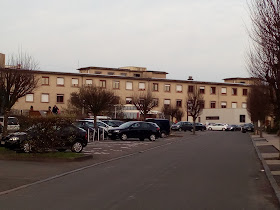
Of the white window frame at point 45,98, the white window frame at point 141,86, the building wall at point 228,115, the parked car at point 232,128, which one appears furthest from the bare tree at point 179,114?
the white window frame at point 45,98

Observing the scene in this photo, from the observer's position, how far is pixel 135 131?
37.0m

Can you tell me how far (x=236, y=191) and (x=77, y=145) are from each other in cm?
1179

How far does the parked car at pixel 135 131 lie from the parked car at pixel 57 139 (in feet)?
48.8

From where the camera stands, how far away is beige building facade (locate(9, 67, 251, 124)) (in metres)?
77.9

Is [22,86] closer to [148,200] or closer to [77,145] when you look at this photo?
[77,145]

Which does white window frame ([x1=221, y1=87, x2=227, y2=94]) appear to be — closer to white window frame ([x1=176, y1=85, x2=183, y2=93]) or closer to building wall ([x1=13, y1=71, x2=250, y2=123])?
building wall ([x1=13, y1=71, x2=250, y2=123])

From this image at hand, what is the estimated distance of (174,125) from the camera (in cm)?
7256

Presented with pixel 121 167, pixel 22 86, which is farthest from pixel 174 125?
pixel 121 167

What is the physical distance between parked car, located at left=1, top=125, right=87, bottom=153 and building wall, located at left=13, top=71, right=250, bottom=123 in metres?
52.3

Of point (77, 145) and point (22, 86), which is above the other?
point (22, 86)

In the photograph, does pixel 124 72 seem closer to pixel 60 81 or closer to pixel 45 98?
pixel 60 81

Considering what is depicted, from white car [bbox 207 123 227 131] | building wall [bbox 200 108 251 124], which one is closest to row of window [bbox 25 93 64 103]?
white car [bbox 207 123 227 131]

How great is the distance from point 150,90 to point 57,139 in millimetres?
67225

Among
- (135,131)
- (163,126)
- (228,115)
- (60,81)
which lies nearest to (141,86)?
(60,81)
